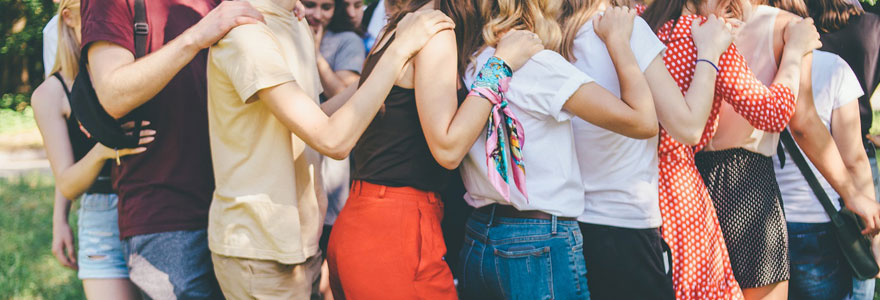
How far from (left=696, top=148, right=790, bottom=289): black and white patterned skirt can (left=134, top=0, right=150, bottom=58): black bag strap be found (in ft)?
6.82

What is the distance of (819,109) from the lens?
3.03 m

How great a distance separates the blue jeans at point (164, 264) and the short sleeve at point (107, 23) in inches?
24.9

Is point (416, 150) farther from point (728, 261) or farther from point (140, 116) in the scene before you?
point (728, 261)

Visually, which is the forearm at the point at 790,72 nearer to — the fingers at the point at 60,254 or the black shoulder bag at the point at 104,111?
the black shoulder bag at the point at 104,111

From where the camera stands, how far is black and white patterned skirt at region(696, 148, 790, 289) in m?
2.75

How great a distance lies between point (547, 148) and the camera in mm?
2309

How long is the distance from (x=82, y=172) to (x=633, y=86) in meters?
1.97

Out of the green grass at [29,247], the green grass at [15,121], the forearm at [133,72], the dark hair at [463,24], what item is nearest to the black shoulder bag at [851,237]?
the dark hair at [463,24]

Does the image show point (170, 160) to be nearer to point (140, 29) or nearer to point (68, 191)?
point (140, 29)

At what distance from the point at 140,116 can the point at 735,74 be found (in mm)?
2020

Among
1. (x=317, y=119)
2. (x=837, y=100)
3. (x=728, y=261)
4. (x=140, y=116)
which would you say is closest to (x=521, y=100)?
(x=317, y=119)

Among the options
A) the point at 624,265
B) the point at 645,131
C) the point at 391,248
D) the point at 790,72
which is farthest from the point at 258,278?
the point at 790,72

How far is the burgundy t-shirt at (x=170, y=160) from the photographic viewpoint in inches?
96.2

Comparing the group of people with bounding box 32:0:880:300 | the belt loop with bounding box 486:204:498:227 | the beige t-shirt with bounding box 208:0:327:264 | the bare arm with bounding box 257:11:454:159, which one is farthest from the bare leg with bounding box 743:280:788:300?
the beige t-shirt with bounding box 208:0:327:264
